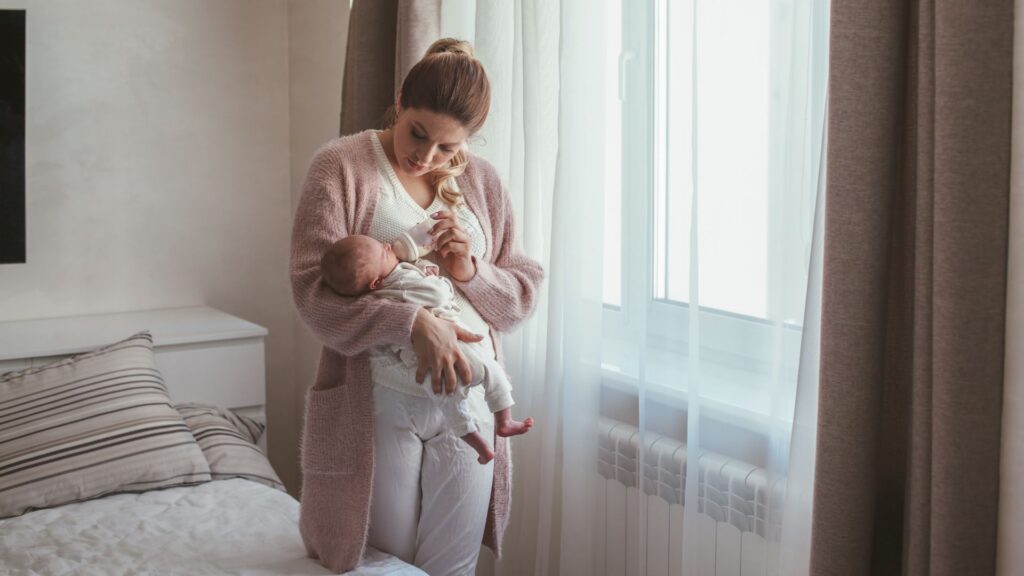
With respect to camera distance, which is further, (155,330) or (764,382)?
(155,330)

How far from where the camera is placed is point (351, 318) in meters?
1.38

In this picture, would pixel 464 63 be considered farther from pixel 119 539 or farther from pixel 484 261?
pixel 119 539

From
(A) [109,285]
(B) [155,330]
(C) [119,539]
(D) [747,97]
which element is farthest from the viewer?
(A) [109,285]

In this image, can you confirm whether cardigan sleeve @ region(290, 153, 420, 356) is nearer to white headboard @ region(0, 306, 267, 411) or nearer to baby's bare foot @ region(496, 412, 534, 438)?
baby's bare foot @ region(496, 412, 534, 438)

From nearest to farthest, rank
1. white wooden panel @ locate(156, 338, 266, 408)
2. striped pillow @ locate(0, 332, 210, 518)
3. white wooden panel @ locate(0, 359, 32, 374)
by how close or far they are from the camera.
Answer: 1. striped pillow @ locate(0, 332, 210, 518)
2. white wooden panel @ locate(0, 359, 32, 374)
3. white wooden panel @ locate(156, 338, 266, 408)

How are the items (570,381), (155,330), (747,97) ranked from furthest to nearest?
(155,330) < (570,381) < (747,97)

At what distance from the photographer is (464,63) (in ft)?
4.61

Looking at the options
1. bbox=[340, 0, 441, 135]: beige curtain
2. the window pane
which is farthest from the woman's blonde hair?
bbox=[340, 0, 441, 135]: beige curtain

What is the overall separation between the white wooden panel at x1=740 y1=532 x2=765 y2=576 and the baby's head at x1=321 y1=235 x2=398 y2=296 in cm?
86

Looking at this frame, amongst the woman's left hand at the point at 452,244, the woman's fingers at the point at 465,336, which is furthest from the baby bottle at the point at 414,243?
the woman's fingers at the point at 465,336

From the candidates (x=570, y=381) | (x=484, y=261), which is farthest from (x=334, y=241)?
(x=570, y=381)

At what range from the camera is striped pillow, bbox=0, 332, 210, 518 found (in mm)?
2066

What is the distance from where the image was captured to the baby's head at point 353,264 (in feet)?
4.41

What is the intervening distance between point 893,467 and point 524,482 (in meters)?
1.05
